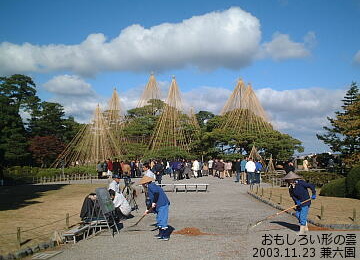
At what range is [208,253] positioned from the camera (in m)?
7.45

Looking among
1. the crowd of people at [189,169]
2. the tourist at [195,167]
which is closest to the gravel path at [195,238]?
the crowd of people at [189,169]

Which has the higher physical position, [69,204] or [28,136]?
[28,136]

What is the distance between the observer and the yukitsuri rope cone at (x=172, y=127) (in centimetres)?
4278

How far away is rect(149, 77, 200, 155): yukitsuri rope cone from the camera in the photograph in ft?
140

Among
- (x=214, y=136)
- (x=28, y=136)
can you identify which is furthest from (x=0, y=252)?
(x=28, y=136)

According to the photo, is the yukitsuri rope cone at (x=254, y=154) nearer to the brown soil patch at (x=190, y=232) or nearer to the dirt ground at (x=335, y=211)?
the dirt ground at (x=335, y=211)

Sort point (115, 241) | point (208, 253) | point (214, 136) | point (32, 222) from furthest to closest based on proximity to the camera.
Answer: point (214, 136) → point (32, 222) → point (115, 241) → point (208, 253)

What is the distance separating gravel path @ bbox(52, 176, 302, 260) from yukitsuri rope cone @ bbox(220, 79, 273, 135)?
2580 cm

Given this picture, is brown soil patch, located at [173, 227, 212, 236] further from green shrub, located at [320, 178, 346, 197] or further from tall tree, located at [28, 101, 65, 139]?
tall tree, located at [28, 101, 65, 139]

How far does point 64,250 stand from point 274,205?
322 inches

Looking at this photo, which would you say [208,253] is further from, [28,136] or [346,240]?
[28,136]

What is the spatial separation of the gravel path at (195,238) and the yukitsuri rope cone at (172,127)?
28680 millimetres

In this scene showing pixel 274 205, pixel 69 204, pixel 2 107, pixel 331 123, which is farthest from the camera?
pixel 2 107

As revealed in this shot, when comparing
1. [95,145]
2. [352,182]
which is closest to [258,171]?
[352,182]
